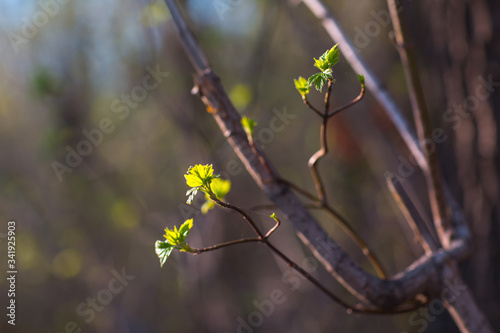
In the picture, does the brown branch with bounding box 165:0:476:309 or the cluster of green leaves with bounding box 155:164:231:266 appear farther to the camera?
the brown branch with bounding box 165:0:476:309

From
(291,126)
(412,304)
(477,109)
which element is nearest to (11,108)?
(291,126)

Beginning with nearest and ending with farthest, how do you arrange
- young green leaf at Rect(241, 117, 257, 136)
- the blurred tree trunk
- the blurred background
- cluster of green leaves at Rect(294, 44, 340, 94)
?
1. cluster of green leaves at Rect(294, 44, 340, 94)
2. young green leaf at Rect(241, 117, 257, 136)
3. the blurred tree trunk
4. the blurred background

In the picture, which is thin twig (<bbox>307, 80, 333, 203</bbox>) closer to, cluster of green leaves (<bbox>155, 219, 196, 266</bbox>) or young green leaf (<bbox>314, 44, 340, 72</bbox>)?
young green leaf (<bbox>314, 44, 340, 72</bbox>)

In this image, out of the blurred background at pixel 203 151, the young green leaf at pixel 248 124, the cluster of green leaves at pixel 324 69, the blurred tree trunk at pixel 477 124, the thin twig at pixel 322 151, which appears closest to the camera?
the cluster of green leaves at pixel 324 69

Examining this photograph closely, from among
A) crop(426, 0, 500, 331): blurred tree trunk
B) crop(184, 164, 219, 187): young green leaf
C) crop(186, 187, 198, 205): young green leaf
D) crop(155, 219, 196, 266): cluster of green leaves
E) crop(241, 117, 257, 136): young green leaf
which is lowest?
crop(426, 0, 500, 331): blurred tree trunk

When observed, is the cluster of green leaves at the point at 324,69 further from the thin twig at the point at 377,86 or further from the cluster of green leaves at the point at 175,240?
the thin twig at the point at 377,86

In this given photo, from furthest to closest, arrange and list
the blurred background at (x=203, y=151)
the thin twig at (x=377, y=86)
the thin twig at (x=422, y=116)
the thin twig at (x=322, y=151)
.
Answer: the blurred background at (x=203, y=151), the thin twig at (x=377, y=86), the thin twig at (x=422, y=116), the thin twig at (x=322, y=151)

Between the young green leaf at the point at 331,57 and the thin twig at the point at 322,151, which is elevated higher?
the young green leaf at the point at 331,57

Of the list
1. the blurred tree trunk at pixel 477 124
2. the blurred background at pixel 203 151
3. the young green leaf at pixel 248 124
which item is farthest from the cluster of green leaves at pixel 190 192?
the blurred tree trunk at pixel 477 124

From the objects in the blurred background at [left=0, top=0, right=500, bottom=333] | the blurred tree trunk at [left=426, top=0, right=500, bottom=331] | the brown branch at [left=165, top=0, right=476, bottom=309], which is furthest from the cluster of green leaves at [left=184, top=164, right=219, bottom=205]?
the blurred tree trunk at [left=426, top=0, right=500, bottom=331]
